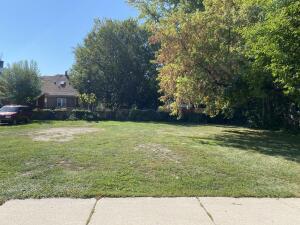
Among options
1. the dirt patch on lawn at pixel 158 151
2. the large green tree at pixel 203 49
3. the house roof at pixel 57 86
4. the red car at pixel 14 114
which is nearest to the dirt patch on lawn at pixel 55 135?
the dirt patch on lawn at pixel 158 151

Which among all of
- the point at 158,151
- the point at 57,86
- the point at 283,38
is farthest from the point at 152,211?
the point at 57,86

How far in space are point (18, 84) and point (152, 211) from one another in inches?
1302

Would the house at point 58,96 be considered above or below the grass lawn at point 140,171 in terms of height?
above

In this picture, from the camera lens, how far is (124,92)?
135 feet

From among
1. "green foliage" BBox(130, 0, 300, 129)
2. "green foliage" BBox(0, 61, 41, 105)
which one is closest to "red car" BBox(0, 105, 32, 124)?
"green foliage" BBox(0, 61, 41, 105)

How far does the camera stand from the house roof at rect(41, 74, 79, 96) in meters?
50.9

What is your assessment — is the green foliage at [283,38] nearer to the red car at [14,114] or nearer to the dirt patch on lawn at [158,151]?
the dirt patch on lawn at [158,151]

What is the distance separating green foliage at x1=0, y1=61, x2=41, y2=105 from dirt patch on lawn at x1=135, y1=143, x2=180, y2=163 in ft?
84.9

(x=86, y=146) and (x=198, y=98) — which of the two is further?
(x=198, y=98)

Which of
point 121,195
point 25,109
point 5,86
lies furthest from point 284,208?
point 5,86

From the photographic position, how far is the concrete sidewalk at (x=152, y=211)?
18.8 feet

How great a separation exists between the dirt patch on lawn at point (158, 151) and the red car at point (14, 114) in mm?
16843

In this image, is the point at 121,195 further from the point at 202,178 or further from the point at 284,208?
the point at 284,208

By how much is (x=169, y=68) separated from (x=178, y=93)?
59.8 inches
